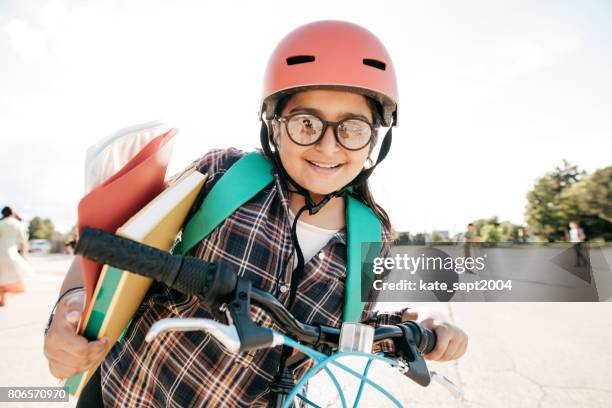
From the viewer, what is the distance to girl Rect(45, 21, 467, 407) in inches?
57.6

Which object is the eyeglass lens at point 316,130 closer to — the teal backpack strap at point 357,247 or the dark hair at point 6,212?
the teal backpack strap at point 357,247

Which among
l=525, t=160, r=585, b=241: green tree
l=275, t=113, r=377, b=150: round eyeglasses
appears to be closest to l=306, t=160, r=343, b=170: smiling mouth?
l=275, t=113, r=377, b=150: round eyeglasses

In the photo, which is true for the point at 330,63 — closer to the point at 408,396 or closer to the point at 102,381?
the point at 102,381

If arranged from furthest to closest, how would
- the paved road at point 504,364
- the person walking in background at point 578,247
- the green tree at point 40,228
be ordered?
1. the green tree at point 40,228
2. the person walking in background at point 578,247
3. the paved road at point 504,364

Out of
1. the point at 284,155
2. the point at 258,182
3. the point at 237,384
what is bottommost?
the point at 237,384

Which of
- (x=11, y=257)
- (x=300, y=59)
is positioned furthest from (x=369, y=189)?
(x=11, y=257)

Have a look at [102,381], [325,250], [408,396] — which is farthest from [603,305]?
[102,381]

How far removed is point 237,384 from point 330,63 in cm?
150

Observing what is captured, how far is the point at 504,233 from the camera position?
180 feet

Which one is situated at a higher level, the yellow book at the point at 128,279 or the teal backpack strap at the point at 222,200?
the teal backpack strap at the point at 222,200

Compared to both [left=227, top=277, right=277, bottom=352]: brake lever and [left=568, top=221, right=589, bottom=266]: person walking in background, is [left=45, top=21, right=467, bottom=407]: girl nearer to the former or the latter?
[left=227, top=277, right=277, bottom=352]: brake lever

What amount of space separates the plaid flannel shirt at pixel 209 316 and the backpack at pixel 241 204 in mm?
54

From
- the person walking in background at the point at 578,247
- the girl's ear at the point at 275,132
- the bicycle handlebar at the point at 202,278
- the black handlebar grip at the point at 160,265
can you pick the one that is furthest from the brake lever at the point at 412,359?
the person walking in background at the point at 578,247

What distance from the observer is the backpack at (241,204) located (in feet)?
4.97
